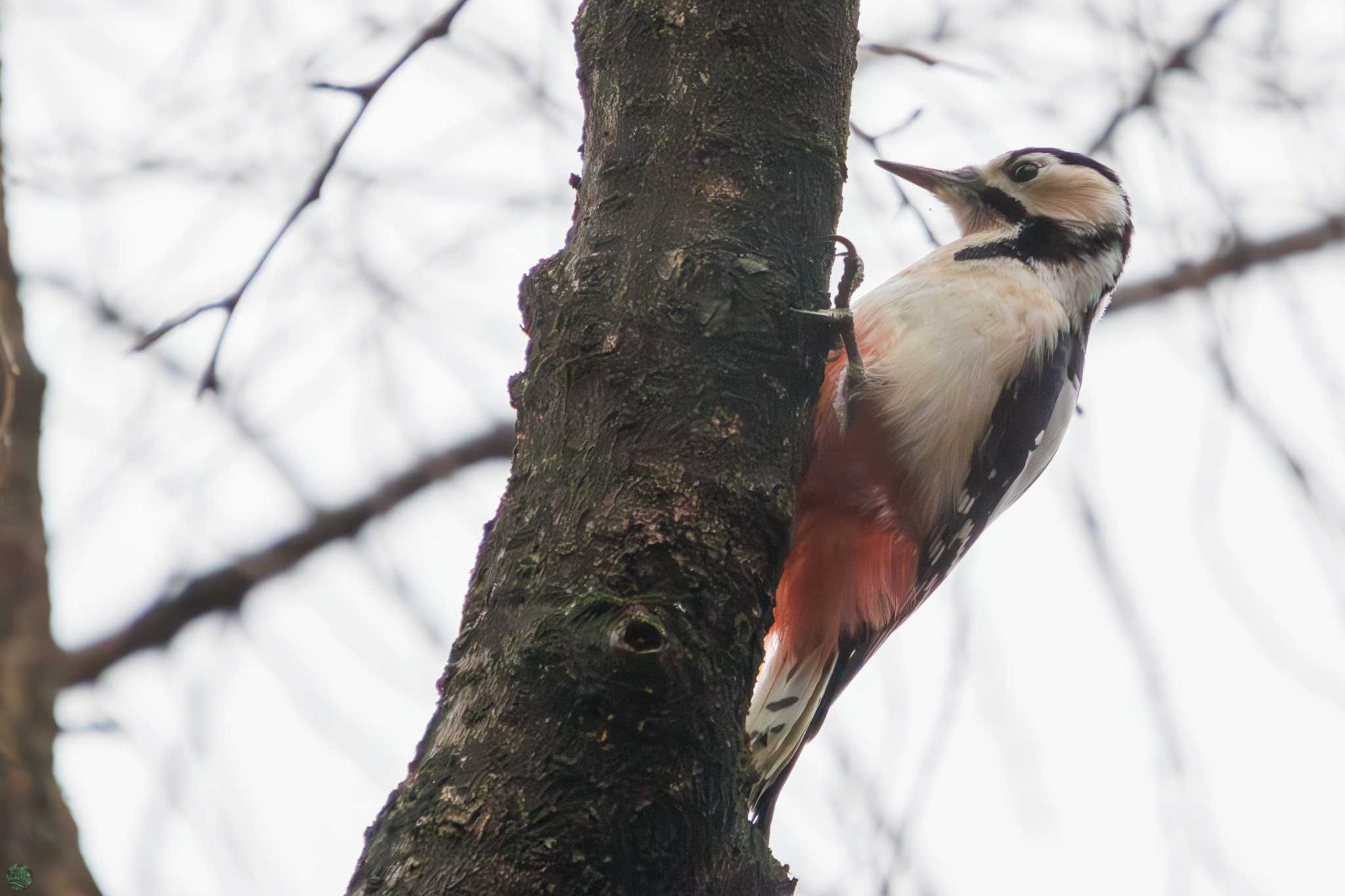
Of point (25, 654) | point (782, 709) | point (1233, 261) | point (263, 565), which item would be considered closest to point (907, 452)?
point (782, 709)

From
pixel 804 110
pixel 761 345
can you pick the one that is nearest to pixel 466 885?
pixel 761 345

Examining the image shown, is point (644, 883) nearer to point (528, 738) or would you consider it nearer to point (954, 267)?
point (528, 738)

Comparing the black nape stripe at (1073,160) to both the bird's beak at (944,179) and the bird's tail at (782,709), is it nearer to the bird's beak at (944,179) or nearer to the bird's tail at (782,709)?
the bird's beak at (944,179)

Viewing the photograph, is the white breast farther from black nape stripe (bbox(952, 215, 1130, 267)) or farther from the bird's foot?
black nape stripe (bbox(952, 215, 1130, 267))

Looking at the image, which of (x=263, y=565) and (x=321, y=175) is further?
(x=263, y=565)

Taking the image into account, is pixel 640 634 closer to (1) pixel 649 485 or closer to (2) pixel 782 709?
(1) pixel 649 485

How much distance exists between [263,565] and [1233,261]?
2694mm

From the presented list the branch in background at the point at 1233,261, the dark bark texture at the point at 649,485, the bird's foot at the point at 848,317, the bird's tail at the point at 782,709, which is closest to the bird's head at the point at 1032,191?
the branch in background at the point at 1233,261

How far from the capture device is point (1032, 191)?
3.50 m

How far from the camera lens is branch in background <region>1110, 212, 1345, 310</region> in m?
3.05

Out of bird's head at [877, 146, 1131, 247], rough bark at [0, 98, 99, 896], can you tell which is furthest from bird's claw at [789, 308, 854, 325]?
bird's head at [877, 146, 1131, 247]

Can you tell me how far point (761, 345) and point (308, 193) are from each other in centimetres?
109

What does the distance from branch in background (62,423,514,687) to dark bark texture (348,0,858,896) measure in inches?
72.9

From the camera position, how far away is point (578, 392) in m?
1.58
